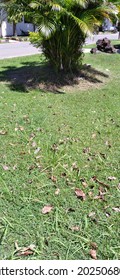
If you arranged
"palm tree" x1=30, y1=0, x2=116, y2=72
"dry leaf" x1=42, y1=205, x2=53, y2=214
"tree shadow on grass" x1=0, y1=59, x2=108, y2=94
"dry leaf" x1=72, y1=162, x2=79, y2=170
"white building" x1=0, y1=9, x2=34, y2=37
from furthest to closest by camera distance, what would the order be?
"white building" x1=0, y1=9, x2=34, y2=37
"tree shadow on grass" x1=0, y1=59, x2=108, y2=94
"palm tree" x1=30, y1=0, x2=116, y2=72
"dry leaf" x1=72, y1=162, x2=79, y2=170
"dry leaf" x1=42, y1=205, x2=53, y2=214

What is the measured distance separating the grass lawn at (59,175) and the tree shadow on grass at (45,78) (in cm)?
91

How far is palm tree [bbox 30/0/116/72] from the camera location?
799 centimetres

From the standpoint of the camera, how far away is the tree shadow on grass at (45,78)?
28.9ft

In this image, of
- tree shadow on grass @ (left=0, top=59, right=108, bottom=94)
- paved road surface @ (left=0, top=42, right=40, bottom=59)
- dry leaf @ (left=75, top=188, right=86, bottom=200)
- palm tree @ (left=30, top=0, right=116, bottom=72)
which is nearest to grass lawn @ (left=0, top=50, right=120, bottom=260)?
dry leaf @ (left=75, top=188, right=86, bottom=200)

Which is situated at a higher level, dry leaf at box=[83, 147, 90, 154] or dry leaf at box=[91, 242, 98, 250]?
dry leaf at box=[83, 147, 90, 154]

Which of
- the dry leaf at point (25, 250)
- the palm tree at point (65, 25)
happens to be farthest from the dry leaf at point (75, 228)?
the palm tree at point (65, 25)

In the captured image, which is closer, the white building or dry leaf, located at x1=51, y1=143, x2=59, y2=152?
dry leaf, located at x1=51, y1=143, x2=59, y2=152

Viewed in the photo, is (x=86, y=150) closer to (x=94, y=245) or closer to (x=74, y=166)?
(x=74, y=166)

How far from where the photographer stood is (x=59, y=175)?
4.14 m

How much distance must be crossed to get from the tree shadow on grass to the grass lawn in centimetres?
91

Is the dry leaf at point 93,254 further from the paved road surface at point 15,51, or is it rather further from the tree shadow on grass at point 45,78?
the paved road surface at point 15,51

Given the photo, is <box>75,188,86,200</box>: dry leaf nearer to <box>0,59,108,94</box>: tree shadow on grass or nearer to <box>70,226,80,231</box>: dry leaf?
<box>70,226,80,231</box>: dry leaf

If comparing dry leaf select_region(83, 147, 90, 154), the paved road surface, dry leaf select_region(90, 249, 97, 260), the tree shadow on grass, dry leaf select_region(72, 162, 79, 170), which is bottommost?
dry leaf select_region(90, 249, 97, 260)
